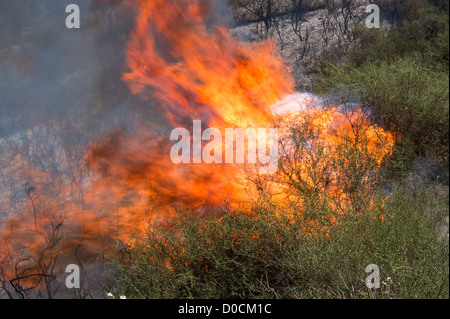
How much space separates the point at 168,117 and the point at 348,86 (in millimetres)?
3141

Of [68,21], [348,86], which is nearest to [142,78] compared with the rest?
[68,21]

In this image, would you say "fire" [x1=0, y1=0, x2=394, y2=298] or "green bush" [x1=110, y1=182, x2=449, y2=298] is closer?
"green bush" [x1=110, y1=182, x2=449, y2=298]

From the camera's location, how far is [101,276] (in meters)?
6.91

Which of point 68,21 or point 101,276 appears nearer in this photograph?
point 101,276

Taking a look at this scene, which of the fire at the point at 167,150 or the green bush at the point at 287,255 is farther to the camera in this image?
the fire at the point at 167,150

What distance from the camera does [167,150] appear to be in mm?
7355

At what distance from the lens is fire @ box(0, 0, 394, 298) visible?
6.96 metres

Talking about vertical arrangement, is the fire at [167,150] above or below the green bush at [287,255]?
above

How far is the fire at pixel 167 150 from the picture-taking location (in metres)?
6.96

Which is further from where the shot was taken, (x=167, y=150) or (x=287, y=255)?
(x=167, y=150)

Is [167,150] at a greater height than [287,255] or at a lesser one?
greater

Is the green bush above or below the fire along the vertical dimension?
below
